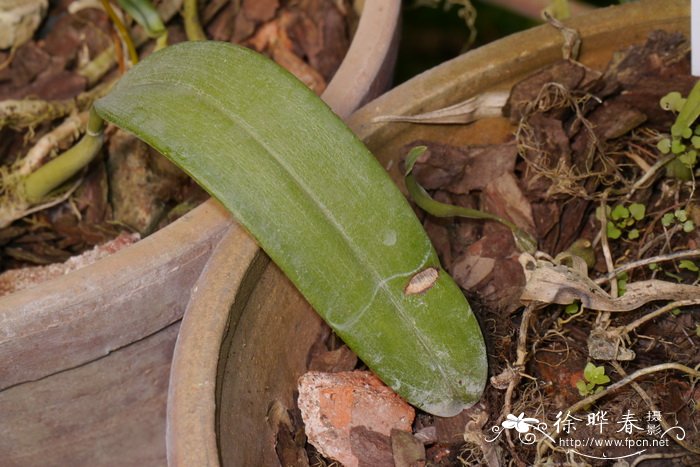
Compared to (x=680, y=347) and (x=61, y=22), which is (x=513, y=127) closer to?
(x=680, y=347)

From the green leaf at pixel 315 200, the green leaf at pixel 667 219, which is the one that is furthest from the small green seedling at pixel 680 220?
the green leaf at pixel 315 200

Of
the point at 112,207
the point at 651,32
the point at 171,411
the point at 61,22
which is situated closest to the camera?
the point at 171,411

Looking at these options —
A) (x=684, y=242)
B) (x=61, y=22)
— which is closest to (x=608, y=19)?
(x=684, y=242)

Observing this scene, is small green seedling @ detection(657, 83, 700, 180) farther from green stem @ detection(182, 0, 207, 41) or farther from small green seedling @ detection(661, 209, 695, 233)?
green stem @ detection(182, 0, 207, 41)

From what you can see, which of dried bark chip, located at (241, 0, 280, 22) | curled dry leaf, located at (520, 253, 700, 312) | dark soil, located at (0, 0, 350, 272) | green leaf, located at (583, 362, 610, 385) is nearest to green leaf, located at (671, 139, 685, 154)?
curled dry leaf, located at (520, 253, 700, 312)

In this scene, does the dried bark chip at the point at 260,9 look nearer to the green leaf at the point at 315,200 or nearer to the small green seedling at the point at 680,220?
the green leaf at the point at 315,200

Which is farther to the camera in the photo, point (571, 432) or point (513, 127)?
point (513, 127)
